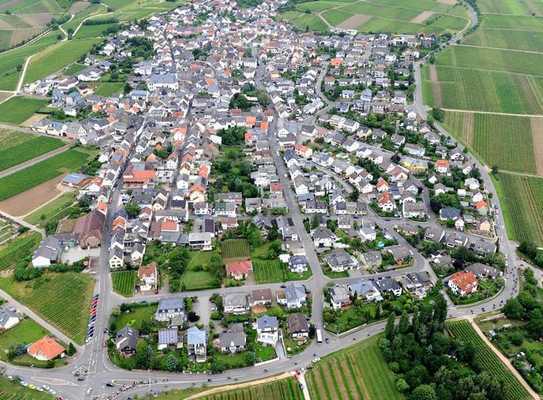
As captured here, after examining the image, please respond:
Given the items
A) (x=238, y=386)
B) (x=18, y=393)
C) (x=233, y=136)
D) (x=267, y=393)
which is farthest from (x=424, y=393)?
(x=233, y=136)

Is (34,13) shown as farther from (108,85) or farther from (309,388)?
(309,388)

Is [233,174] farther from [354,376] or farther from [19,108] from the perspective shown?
[19,108]

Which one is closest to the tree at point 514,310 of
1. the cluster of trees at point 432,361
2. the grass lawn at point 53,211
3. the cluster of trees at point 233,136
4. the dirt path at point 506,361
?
the dirt path at point 506,361

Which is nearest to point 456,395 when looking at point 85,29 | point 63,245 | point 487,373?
point 487,373

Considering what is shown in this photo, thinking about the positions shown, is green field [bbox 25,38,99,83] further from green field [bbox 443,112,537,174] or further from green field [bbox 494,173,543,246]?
green field [bbox 494,173,543,246]

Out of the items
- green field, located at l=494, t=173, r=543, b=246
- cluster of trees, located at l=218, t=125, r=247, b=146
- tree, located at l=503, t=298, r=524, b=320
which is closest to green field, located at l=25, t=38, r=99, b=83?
cluster of trees, located at l=218, t=125, r=247, b=146

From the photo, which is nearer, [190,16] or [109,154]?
[109,154]

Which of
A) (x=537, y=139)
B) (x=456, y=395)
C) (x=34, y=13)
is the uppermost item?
(x=34, y=13)
